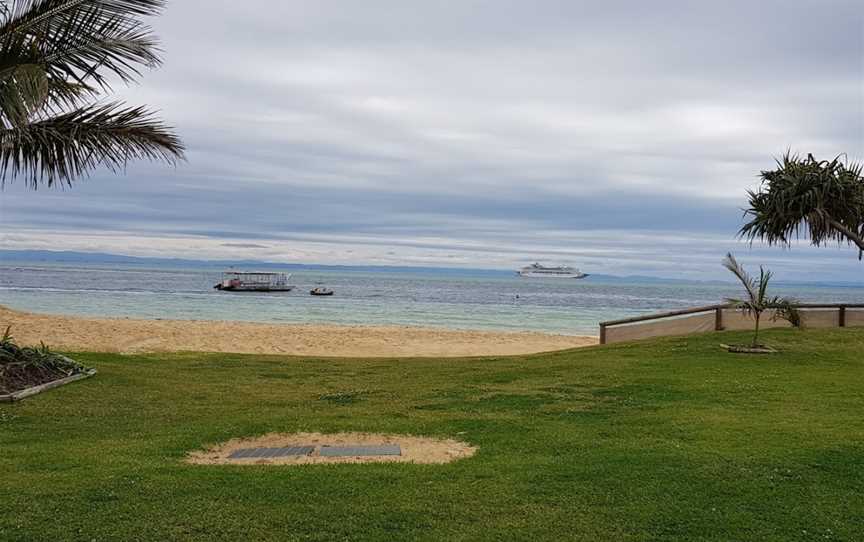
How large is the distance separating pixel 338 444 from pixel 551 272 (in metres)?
165

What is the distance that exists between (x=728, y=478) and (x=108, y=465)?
16.3ft

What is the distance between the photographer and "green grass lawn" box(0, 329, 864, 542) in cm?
486

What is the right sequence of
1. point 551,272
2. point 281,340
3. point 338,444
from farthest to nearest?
1. point 551,272
2. point 281,340
3. point 338,444

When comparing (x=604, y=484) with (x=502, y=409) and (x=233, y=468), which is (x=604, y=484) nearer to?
(x=233, y=468)

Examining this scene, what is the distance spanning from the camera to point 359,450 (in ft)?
24.2

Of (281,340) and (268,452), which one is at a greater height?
(268,452)

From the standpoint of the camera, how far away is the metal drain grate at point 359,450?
720 centimetres

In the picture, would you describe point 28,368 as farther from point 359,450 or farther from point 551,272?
point 551,272

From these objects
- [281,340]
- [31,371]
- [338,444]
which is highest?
[31,371]

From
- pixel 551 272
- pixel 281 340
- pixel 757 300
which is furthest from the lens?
pixel 551 272

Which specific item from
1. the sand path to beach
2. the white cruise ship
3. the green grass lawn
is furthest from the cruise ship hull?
the green grass lawn

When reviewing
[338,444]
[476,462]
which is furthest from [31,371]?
[476,462]

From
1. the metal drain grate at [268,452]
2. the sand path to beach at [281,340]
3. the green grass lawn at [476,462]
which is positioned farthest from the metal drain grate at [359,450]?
the sand path to beach at [281,340]

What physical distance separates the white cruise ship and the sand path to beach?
13958cm
